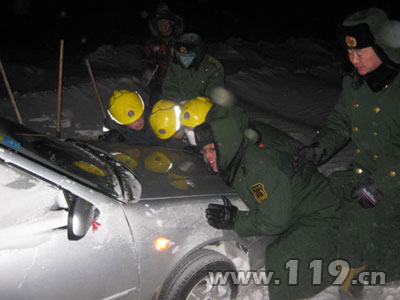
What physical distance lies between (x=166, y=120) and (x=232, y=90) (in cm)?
455

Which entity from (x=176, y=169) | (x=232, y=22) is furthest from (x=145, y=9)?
(x=176, y=169)

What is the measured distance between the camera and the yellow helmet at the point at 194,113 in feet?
10.2

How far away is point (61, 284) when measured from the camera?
1.57m

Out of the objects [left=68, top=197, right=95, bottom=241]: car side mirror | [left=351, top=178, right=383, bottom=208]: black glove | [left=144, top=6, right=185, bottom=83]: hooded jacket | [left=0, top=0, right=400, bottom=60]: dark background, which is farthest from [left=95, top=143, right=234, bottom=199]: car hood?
[left=0, top=0, right=400, bottom=60]: dark background

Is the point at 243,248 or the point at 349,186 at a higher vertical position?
the point at 349,186

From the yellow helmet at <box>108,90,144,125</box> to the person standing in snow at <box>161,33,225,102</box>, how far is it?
0.68 m

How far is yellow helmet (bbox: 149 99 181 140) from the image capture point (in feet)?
11.3

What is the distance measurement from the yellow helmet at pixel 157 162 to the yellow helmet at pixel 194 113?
1.92ft

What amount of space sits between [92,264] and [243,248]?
105 cm

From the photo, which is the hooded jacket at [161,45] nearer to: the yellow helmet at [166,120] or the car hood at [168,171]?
the yellow helmet at [166,120]

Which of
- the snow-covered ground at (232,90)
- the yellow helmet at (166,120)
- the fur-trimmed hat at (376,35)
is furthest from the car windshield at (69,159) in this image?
the fur-trimmed hat at (376,35)

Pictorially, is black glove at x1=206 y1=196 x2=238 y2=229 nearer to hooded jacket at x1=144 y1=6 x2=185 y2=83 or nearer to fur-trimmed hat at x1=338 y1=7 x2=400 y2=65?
fur-trimmed hat at x1=338 y1=7 x2=400 y2=65

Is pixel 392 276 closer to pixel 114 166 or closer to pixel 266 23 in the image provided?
pixel 114 166

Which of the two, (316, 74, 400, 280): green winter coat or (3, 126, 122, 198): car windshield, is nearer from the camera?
(3, 126, 122, 198): car windshield
